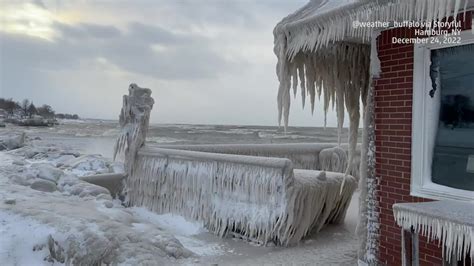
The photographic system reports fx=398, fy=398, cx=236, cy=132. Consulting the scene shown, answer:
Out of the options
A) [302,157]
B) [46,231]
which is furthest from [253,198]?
[302,157]

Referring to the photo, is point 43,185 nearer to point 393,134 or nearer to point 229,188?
point 229,188

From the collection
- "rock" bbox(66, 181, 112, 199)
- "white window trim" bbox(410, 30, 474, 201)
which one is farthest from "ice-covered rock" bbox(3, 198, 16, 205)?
"white window trim" bbox(410, 30, 474, 201)

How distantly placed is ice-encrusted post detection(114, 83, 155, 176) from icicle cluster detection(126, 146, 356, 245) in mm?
874

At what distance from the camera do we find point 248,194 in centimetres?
650

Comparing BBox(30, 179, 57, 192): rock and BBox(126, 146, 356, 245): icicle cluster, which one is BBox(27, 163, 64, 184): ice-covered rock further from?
BBox(126, 146, 356, 245): icicle cluster

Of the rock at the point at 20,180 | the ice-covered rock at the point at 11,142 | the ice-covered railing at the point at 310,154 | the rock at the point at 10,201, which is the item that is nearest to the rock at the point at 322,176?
the ice-covered railing at the point at 310,154

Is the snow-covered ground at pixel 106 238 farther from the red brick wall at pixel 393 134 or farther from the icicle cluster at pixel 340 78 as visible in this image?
the icicle cluster at pixel 340 78

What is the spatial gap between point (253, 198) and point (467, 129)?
359 cm

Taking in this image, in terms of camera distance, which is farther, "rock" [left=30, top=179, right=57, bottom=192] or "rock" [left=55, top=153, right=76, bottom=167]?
"rock" [left=55, top=153, right=76, bottom=167]

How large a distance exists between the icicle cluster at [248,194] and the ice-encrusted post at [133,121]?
2.87 ft

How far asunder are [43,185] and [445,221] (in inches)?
286

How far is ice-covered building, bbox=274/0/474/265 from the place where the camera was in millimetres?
3151

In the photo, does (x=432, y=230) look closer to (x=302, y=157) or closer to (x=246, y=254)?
(x=246, y=254)

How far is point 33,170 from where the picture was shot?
9.05 meters
